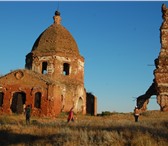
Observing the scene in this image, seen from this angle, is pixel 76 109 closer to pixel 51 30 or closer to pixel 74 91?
pixel 74 91

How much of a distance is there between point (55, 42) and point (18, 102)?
7.89 m

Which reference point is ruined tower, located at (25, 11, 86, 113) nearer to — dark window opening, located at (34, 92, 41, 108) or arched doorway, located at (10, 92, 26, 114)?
dark window opening, located at (34, 92, 41, 108)

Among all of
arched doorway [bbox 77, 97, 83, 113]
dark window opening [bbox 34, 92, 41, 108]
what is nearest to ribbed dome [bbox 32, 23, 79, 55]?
arched doorway [bbox 77, 97, 83, 113]

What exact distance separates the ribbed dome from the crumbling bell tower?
9292 mm

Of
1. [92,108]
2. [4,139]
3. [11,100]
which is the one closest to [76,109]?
[92,108]

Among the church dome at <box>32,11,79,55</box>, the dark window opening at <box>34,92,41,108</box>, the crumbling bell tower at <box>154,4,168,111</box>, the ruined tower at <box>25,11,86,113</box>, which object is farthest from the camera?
the church dome at <box>32,11,79,55</box>

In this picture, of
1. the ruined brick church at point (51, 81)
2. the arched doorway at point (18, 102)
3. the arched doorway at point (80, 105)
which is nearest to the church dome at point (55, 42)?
the ruined brick church at point (51, 81)

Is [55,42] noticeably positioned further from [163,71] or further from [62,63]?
[163,71]

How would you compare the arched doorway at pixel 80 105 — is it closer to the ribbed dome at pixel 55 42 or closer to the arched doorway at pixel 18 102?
the ribbed dome at pixel 55 42

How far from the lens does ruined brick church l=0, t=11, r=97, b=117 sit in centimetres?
2662

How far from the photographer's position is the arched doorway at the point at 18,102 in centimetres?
2686

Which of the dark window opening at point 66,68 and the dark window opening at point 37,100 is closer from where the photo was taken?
the dark window opening at point 37,100

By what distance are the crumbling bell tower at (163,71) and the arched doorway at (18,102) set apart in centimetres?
1210

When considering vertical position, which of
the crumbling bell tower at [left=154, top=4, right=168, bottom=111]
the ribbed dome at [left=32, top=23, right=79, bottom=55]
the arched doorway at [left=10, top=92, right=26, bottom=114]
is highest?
the ribbed dome at [left=32, top=23, right=79, bottom=55]
